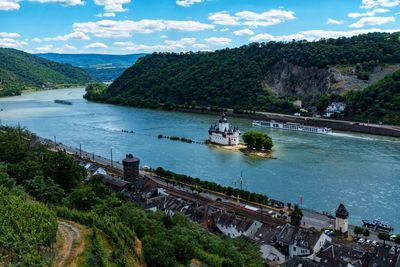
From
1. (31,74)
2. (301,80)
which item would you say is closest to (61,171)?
(301,80)

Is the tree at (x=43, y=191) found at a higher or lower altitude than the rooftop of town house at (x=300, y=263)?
higher

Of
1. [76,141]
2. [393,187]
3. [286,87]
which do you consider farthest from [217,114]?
[393,187]

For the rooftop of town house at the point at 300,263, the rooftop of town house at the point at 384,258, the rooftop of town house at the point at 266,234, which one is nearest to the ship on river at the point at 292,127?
the rooftop of town house at the point at 266,234

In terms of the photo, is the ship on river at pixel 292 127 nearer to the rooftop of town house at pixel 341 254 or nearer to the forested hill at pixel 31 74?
the rooftop of town house at pixel 341 254

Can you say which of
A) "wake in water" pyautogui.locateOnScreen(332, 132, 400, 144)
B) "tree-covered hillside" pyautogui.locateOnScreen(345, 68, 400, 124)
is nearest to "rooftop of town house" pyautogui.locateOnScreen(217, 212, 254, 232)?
"wake in water" pyautogui.locateOnScreen(332, 132, 400, 144)

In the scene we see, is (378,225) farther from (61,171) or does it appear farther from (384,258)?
(61,171)

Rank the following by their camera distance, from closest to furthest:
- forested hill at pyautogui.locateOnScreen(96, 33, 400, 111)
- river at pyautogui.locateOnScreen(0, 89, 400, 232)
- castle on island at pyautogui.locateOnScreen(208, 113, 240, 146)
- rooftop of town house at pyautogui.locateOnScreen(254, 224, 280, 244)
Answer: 1. rooftop of town house at pyautogui.locateOnScreen(254, 224, 280, 244)
2. river at pyautogui.locateOnScreen(0, 89, 400, 232)
3. castle on island at pyautogui.locateOnScreen(208, 113, 240, 146)
4. forested hill at pyautogui.locateOnScreen(96, 33, 400, 111)

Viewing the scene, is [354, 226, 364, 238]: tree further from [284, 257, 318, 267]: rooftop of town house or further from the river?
[284, 257, 318, 267]: rooftop of town house

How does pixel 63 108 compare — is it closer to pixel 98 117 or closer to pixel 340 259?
pixel 98 117
